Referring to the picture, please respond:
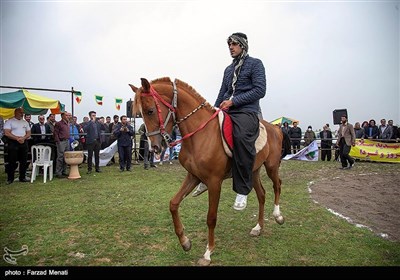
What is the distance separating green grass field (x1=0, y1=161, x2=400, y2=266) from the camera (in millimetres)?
3846

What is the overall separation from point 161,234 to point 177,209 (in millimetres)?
1229

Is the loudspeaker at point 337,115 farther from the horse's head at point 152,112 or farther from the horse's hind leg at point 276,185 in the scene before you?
the horse's head at point 152,112

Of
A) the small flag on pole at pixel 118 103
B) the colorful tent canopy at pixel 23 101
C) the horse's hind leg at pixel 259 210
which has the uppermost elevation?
the small flag on pole at pixel 118 103

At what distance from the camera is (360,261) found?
378 cm

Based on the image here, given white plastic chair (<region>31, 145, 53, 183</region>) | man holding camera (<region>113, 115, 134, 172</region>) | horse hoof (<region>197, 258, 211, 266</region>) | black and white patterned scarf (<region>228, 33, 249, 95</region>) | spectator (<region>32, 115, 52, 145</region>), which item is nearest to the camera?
horse hoof (<region>197, 258, 211, 266</region>)

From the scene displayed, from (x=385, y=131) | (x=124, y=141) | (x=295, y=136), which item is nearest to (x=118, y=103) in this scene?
(x=124, y=141)

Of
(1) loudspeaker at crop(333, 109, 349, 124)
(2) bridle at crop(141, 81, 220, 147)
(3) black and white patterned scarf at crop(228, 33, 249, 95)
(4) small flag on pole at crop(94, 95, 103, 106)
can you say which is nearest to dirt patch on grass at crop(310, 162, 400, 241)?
(3) black and white patterned scarf at crop(228, 33, 249, 95)

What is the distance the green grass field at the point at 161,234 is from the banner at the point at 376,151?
36.3 ft

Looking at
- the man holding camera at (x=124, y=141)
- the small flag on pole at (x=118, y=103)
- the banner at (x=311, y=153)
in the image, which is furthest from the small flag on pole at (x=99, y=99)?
the banner at (x=311, y=153)

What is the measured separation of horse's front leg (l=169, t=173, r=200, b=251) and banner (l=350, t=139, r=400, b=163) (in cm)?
1613

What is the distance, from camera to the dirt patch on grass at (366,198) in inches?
211

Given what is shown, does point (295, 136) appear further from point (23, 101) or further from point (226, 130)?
point (226, 130)

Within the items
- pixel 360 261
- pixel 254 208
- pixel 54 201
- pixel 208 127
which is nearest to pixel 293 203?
pixel 254 208

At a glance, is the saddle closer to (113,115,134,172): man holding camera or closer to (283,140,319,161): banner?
(113,115,134,172): man holding camera
